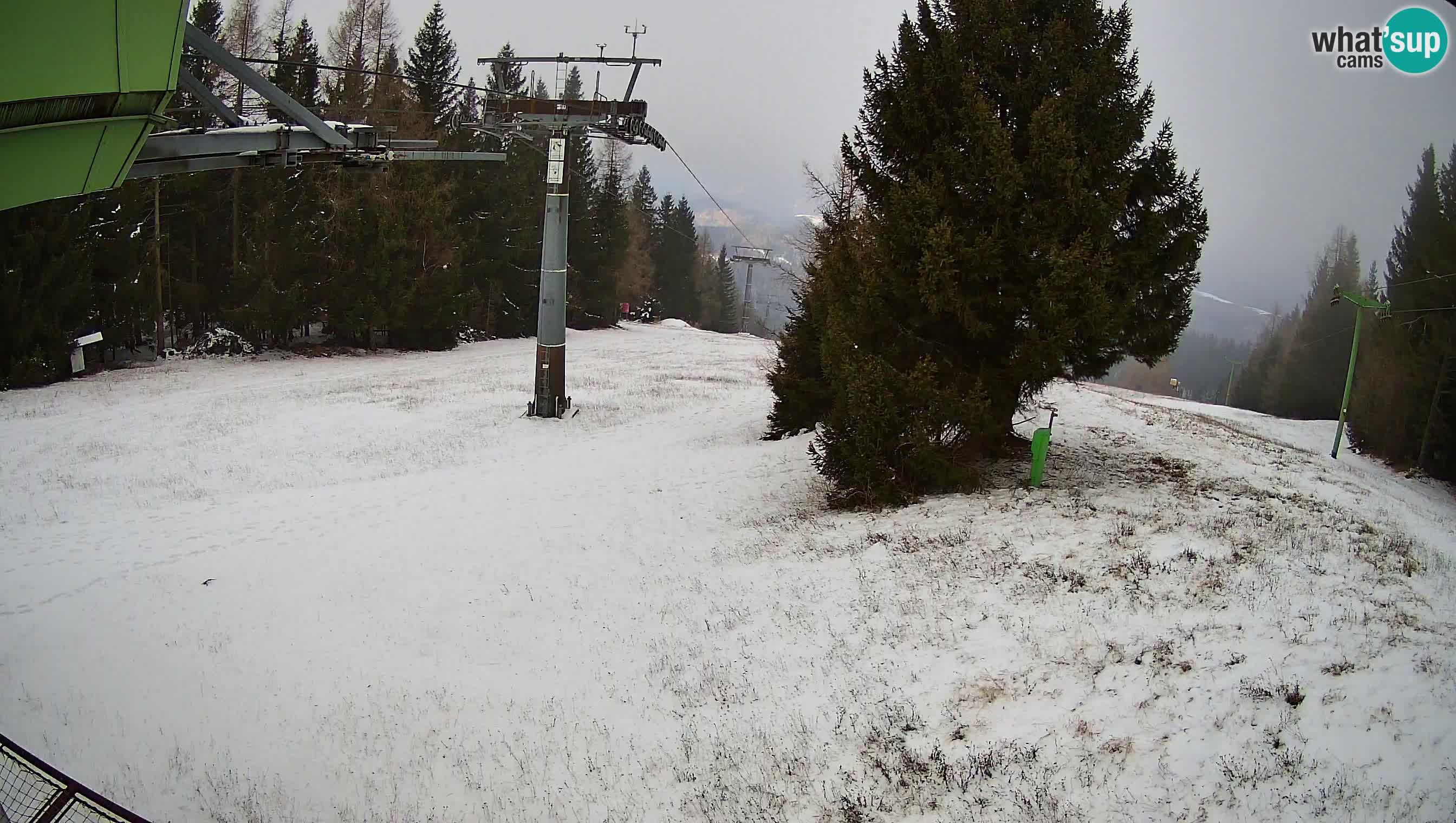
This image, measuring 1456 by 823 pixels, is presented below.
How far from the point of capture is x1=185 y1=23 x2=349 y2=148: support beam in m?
7.43

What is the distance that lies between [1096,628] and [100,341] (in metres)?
33.5

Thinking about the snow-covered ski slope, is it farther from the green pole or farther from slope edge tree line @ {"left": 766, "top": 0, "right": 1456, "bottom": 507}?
the green pole

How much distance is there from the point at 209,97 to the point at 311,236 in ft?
98.0

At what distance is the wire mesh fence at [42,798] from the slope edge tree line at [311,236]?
16.9 meters

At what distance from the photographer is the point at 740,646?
7.90 m

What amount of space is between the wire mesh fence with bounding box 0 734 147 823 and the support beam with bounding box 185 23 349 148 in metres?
5.52

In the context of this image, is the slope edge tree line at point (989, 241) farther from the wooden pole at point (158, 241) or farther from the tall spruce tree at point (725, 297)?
the tall spruce tree at point (725, 297)

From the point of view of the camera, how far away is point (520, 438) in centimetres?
1922

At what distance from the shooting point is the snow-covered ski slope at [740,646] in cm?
545

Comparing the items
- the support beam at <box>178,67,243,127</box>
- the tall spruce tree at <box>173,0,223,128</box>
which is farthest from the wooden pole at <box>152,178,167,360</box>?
the support beam at <box>178,67,243,127</box>

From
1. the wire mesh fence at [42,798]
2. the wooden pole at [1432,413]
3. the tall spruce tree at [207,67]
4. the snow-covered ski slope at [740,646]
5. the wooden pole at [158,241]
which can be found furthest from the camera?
the tall spruce tree at [207,67]

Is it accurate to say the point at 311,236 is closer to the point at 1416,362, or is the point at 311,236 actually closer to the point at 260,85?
the point at 260,85

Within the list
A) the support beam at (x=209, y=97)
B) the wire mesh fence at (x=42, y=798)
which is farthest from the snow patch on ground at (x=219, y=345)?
the wire mesh fence at (x=42, y=798)

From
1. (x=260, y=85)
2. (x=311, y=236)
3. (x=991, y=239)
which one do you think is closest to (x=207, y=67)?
(x=311, y=236)
